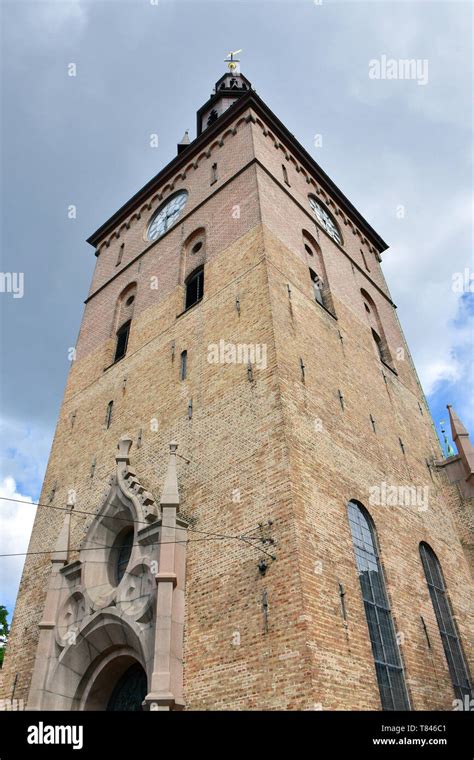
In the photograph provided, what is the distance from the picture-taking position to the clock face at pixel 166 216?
20.3 m

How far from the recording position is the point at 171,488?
11.0 meters

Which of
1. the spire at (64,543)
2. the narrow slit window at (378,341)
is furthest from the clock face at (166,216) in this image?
the spire at (64,543)

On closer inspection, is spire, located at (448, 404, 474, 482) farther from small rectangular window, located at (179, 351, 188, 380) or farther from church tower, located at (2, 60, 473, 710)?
small rectangular window, located at (179, 351, 188, 380)

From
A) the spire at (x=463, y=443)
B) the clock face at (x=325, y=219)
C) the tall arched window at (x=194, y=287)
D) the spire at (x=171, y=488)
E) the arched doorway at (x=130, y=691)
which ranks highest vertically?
the clock face at (x=325, y=219)

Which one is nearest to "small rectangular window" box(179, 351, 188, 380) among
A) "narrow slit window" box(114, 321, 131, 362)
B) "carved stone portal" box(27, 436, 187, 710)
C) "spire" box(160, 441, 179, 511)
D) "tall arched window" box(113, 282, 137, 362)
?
"carved stone portal" box(27, 436, 187, 710)

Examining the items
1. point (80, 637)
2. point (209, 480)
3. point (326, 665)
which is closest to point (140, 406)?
point (209, 480)

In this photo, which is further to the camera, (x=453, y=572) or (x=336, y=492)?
(x=453, y=572)

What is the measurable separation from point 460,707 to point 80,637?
764cm

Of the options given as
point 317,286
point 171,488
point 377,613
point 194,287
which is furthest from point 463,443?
point 171,488

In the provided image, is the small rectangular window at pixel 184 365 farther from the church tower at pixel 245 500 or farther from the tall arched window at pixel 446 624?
the tall arched window at pixel 446 624

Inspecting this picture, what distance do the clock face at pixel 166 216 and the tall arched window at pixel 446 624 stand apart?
13620mm
